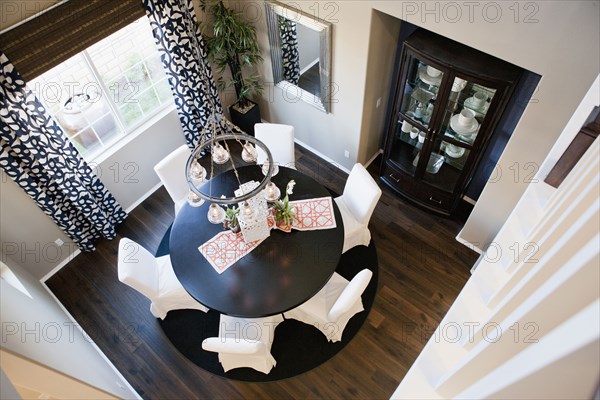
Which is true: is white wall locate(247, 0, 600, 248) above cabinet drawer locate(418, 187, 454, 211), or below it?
above

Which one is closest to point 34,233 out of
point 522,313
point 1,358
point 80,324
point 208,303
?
point 80,324

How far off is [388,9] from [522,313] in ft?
11.3

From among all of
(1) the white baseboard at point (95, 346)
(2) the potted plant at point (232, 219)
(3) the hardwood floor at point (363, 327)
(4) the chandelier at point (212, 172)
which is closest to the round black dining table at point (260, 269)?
(2) the potted plant at point (232, 219)

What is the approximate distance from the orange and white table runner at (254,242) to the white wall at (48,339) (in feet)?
3.82

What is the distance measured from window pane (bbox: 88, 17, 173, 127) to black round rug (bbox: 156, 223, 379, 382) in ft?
7.48

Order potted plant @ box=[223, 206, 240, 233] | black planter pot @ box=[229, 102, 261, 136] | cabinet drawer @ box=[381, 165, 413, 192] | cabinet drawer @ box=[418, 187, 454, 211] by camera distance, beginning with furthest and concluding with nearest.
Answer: black planter pot @ box=[229, 102, 261, 136], cabinet drawer @ box=[381, 165, 413, 192], cabinet drawer @ box=[418, 187, 454, 211], potted plant @ box=[223, 206, 240, 233]

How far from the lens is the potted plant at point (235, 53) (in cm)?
439

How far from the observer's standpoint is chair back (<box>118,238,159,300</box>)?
3.48m

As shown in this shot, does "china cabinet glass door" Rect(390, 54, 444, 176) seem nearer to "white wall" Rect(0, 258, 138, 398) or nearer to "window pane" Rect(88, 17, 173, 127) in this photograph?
"window pane" Rect(88, 17, 173, 127)

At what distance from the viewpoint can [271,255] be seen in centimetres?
363

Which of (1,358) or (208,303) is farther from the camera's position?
(208,303)

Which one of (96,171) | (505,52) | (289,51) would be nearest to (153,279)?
(96,171)

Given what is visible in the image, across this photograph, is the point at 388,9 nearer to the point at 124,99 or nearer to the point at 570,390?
the point at 124,99

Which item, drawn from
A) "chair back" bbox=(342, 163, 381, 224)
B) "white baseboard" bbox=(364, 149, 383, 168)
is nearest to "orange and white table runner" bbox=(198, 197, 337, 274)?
"chair back" bbox=(342, 163, 381, 224)
